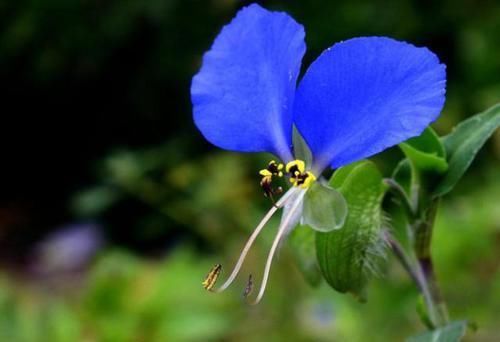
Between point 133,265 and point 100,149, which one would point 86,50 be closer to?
point 100,149

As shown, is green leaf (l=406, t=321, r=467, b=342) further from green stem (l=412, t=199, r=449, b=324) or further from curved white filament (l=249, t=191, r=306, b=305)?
curved white filament (l=249, t=191, r=306, b=305)

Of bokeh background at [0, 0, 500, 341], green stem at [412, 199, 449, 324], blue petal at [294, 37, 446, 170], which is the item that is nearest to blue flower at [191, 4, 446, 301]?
blue petal at [294, 37, 446, 170]

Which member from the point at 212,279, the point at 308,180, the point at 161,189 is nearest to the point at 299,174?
the point at 308,180

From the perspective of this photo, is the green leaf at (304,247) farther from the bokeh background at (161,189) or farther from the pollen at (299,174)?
the bokeh background at (161,189)

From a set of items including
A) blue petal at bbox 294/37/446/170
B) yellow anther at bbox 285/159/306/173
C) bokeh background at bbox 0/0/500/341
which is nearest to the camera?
blue petal at bbox 294/37/446/170

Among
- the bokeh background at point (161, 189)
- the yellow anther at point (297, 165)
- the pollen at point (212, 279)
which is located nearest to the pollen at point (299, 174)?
the yellow anther at point (297, 165)

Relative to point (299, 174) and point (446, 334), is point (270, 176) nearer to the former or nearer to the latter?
point (299, 174)

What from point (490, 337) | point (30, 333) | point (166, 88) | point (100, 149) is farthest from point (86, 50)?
point (490, 337)
